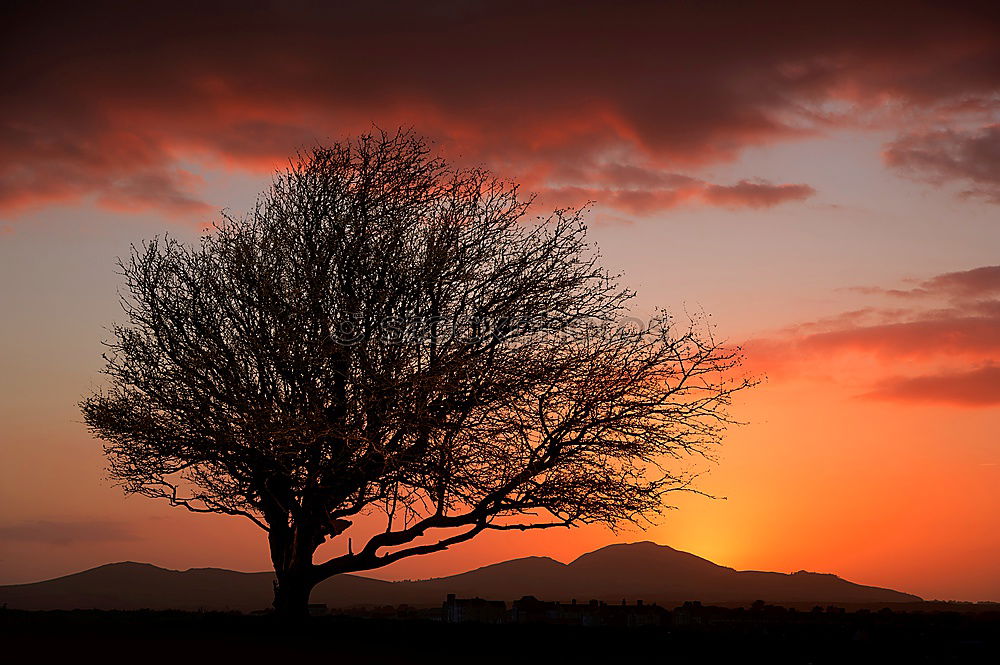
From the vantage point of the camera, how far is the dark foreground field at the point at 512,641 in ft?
58.4

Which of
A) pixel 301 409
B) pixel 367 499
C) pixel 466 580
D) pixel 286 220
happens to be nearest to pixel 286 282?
pixel 286 220

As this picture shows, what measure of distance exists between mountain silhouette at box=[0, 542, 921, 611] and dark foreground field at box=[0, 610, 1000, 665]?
70255 mm

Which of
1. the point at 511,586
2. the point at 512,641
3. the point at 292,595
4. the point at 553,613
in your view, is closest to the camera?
the point at 512,641

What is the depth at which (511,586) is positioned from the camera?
5384 inches

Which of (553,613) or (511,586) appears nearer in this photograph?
(553,613)

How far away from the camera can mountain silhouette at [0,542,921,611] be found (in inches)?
4163

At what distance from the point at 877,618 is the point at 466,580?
123m

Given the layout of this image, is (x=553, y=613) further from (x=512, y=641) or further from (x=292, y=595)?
(x=292, y=595)

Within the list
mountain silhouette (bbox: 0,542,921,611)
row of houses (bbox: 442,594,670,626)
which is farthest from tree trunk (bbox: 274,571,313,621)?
mountain silhouette (bbox: 0,542,921,611)

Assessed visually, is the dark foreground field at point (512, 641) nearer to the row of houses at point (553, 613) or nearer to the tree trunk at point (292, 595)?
the tree trunk at point (292, 595)

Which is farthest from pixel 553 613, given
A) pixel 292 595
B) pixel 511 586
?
pixel 511 586

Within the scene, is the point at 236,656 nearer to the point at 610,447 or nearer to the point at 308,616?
the point at 308,616

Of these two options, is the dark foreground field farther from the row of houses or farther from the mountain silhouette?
the mountain silhouette

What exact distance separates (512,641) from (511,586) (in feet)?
393
